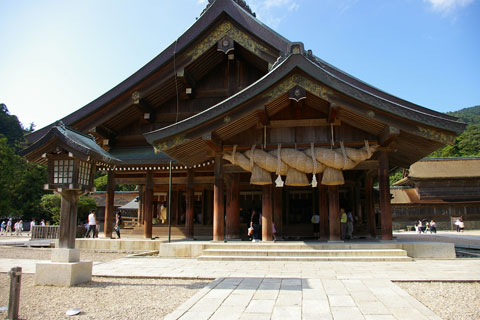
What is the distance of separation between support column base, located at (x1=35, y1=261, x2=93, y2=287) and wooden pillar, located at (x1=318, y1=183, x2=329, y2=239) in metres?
8.35

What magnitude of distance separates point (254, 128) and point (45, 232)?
48.9ft

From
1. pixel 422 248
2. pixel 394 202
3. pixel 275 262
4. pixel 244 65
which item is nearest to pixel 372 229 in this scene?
pixel 422 248

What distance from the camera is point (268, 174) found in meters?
11.3

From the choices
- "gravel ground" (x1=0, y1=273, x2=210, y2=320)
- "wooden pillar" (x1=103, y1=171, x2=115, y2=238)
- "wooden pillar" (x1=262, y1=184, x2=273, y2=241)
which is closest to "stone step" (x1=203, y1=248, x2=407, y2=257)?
"wooden pillar" (x1=262, y1=184, x2=273, y2=241)

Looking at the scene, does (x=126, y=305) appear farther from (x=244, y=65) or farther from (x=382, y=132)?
(x=244, y=65)

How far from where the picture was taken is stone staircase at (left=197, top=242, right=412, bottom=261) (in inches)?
376

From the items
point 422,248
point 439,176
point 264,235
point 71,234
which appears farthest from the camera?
point 439,176

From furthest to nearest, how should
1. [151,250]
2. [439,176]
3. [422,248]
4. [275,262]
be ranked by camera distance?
[439,176] < [151,250] < [422,248] < [275,262]

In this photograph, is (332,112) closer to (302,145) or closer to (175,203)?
(302,145)

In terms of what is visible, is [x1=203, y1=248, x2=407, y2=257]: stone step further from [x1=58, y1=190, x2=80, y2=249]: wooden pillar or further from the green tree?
the green tree

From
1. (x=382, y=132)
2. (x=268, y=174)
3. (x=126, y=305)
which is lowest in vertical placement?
(x=126, y=305)

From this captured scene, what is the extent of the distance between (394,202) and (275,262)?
31242mm

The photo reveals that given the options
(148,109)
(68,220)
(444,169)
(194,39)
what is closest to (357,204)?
(194,39)

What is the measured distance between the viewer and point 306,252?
32.7ft
